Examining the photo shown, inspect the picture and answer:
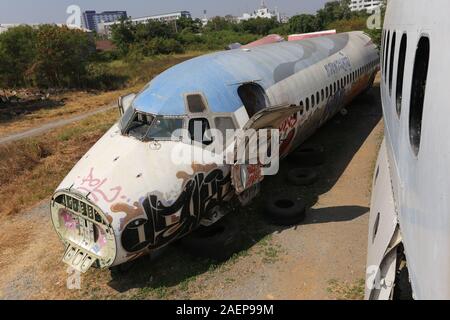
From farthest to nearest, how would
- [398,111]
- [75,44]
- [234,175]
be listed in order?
[75,44] < [234,175] < [398,111]

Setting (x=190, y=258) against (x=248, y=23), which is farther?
(x=248, y=23)

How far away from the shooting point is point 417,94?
5816 mm

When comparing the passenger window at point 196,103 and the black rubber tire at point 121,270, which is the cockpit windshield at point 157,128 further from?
the black rubber tire at point 121,270

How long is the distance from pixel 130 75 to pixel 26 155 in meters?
40.2

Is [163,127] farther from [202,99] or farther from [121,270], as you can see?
[121,270]

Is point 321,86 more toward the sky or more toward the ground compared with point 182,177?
more toward the sky

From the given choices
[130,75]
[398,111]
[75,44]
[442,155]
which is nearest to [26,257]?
[398,111]

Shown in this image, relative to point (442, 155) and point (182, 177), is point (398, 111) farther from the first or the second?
point (182, 177)

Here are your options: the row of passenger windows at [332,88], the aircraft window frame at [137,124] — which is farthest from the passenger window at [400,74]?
the aircraft window frame at [137,124]

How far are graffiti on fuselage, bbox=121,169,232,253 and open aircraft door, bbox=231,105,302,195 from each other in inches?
15.9

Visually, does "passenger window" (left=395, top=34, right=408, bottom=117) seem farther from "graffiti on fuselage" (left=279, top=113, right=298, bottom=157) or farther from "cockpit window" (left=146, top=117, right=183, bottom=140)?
"cockpit window" (left=146, top=117, right=183, bottom=140)

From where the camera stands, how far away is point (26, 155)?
2067 cm

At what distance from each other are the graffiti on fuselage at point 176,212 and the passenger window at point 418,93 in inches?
225

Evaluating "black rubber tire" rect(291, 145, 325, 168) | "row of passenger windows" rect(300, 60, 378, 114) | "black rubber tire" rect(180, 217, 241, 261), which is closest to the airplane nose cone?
"black rubber tire" rect(180, 217, 241, 261)
